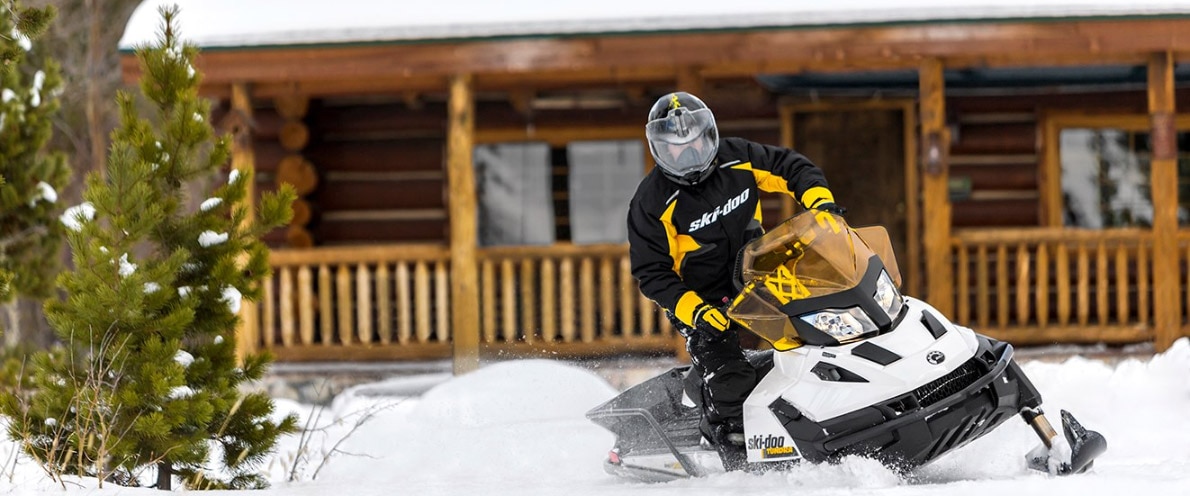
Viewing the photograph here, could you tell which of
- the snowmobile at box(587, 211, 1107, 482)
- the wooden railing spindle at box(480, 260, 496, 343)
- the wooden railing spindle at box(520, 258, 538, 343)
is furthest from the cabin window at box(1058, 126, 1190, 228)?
the snowmobile at box(587, 211, 1107, 482)

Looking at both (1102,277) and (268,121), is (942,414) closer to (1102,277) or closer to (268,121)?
(1102,277)

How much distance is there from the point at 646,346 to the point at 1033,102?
454cm

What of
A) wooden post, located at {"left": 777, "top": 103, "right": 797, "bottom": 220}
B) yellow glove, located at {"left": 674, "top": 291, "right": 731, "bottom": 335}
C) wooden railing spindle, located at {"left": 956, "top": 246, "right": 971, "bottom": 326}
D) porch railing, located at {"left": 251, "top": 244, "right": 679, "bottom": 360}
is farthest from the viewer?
wooden post, located at {"left": 777, "top": 103, "right": 797, "bottom": 220}

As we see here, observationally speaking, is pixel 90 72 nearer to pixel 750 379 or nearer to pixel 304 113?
pixel 304 113

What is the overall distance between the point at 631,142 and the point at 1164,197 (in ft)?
15.5

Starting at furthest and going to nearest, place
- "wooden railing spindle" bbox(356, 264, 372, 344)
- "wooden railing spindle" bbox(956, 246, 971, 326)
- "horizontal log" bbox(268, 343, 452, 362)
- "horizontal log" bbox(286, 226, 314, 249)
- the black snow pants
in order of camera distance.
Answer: "horizontal log" bbox(286, 226, 314, 249), "horizontal log" bbox(268, 343, 452, 362), "wooden railing spindle" bbox(356, 264, 372, 344), "wooden railing spindle" bbox(956, 246, 971, 326), the black snow pants

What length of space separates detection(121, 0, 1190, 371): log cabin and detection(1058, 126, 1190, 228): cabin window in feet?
0.07

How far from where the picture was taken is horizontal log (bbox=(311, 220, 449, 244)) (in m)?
12.2

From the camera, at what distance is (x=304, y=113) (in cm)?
1157

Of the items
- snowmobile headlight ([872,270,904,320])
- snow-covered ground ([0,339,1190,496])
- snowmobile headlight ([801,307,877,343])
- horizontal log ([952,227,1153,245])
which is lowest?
snow-covered ground ([0,339,1190,496])

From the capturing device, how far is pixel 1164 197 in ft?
30.6

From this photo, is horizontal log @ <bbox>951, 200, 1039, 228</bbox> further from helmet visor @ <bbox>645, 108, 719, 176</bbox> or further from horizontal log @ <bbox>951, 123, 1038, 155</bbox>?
helmet visor @ <bbox>645, 108, 719, 176</bbox>

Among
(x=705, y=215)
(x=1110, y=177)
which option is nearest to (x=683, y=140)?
(x=705, y=215)

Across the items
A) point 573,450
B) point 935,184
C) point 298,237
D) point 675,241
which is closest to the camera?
point 675,241
